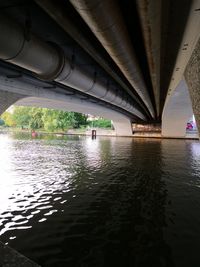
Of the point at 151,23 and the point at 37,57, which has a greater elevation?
the point at 151,23

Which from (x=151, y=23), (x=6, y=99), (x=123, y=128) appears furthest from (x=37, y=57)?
(x=123, y=128)

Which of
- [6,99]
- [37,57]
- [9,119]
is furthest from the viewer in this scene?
[9,119]

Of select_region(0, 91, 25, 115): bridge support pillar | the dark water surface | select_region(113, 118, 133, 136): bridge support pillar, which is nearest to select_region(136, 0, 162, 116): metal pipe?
the dark water surface

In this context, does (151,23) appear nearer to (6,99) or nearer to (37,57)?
(37,57)

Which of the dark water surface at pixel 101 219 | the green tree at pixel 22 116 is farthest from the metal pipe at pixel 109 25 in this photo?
the green tree at pixel 22 116

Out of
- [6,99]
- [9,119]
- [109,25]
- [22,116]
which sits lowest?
[6,99]

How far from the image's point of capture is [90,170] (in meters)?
12.0

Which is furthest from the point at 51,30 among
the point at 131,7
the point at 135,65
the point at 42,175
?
the point at 42,175

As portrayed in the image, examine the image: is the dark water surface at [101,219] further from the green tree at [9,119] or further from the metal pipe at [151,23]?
the green tree at [9,119]

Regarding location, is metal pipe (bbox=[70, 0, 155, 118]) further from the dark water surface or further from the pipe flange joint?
the dark water surface

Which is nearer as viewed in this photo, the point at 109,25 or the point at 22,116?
the point at 109,25

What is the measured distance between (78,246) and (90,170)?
750cm

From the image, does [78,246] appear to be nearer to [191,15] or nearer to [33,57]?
[33,57]

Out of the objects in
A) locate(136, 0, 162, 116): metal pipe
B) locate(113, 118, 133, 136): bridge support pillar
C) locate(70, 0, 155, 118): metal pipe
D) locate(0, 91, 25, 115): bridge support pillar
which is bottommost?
locate(113, 118, 133, 136): bridge support pillar
